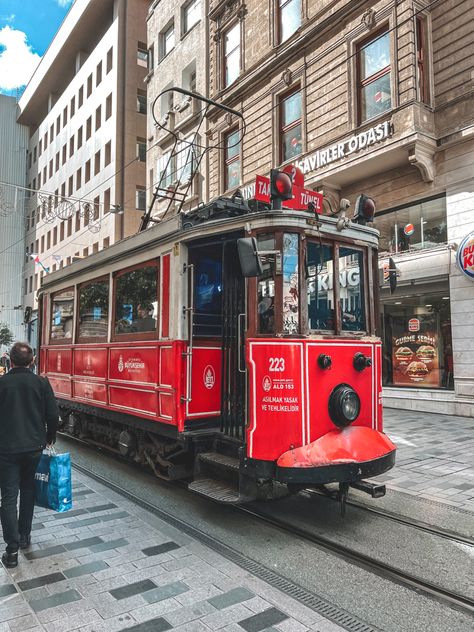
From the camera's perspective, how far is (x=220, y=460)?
5.33 metres

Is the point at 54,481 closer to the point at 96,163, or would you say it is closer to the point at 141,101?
the point at 141,101

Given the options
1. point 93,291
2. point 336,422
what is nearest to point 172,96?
point 93,291

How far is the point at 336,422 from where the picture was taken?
16.4 feet

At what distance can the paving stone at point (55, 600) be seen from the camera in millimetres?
3434

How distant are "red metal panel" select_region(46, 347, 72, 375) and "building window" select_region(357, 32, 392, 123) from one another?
10049 mm

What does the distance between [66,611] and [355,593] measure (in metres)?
2.04

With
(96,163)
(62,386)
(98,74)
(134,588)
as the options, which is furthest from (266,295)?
(98,74)

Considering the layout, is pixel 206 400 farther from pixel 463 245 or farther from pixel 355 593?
pixel 463 245

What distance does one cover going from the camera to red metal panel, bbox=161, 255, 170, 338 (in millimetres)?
5961

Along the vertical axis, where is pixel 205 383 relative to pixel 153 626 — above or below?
above

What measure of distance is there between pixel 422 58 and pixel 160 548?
43.2ft

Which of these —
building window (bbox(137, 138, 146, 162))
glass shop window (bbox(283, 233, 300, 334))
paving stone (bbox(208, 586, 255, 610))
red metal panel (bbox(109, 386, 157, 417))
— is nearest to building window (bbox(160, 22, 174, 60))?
building window (bbox(137, 138, 146, 162))

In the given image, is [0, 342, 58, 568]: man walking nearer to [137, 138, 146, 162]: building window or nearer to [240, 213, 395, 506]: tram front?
[240, 213, 395, 506]: tram front

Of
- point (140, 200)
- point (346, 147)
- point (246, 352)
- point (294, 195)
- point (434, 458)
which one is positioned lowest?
point (434, 458)
